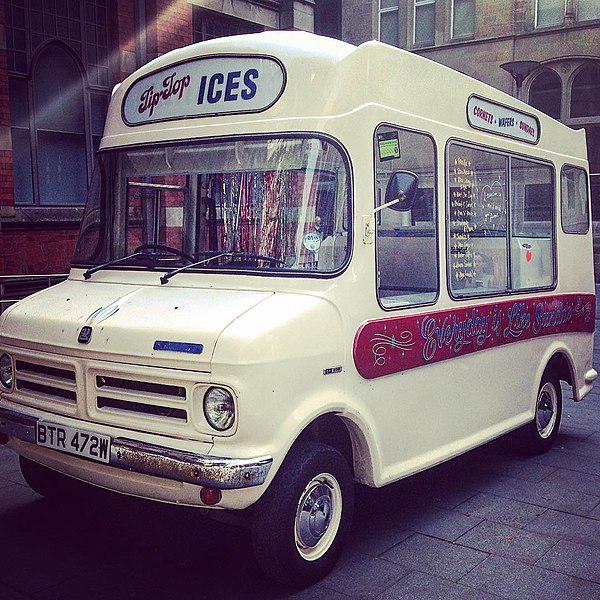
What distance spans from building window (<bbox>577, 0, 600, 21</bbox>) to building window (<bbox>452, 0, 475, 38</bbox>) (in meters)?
3.45

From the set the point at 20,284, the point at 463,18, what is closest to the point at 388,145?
the point at 20,284

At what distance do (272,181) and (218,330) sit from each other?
104 cm

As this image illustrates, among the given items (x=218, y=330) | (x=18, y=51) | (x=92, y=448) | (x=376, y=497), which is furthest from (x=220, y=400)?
(x=18, y=51)

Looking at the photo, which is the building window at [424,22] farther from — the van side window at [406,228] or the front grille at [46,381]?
the front grille at [46,381]

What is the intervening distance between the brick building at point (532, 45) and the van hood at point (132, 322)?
20634 millimetres

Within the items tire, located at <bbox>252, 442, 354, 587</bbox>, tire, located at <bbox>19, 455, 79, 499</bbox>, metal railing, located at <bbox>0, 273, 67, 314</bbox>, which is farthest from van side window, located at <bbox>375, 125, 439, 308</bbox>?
metal railing, located at <bbox>0, 273, 67, 314</bbox>

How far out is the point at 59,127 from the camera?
37.4 feet

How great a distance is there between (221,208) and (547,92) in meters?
23.5

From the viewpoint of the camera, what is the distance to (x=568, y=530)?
5.01m

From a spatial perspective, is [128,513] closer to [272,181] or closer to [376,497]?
[376,497]

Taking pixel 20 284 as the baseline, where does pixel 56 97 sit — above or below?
above

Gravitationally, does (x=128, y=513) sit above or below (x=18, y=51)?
below

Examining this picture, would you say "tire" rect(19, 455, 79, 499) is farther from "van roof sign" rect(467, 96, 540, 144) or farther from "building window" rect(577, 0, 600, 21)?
"building window" rect(577, 0, 600, 21)

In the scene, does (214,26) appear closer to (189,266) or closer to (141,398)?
(189,266)
